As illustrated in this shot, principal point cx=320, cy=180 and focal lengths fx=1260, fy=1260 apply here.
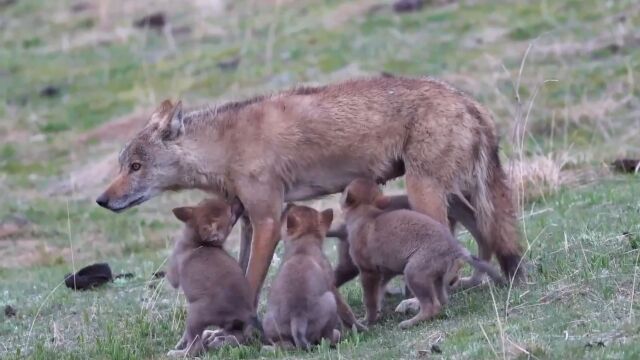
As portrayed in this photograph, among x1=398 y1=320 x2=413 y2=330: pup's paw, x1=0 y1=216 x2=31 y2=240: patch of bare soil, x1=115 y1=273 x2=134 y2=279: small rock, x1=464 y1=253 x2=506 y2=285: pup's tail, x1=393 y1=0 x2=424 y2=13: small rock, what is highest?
x1=464 y1=253 x2=506 y2=285: pup's tail

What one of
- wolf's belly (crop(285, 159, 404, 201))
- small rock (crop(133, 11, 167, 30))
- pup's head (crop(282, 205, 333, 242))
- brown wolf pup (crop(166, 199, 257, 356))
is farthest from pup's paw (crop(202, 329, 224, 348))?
small rock (crop(133, 11, 167, 30))

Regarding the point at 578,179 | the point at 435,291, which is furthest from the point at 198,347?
the point at 578,179

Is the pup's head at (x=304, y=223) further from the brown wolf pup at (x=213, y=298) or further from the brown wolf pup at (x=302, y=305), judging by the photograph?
the brown wolf pup at (x=213, y=298)

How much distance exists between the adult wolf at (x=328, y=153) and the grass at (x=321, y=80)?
0.77 meters

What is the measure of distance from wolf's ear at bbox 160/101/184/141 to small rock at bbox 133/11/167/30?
20.2 meters

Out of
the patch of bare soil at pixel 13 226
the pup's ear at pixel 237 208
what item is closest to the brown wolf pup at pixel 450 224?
the pup's ear at pixel 237 208

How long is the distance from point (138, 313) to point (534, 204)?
525 centimetres

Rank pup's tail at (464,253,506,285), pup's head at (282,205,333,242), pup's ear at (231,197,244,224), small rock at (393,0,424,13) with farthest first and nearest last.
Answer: small rock at (393,0,424,13)
pup's ear at (231,197,244,224)
pup's head at (282,205,333,242)
pup's tail at (464,253,506,285)

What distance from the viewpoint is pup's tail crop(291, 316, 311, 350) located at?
27.0 feet

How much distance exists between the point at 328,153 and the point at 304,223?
3.39ft

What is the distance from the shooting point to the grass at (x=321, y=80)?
Result: 27.8 ft

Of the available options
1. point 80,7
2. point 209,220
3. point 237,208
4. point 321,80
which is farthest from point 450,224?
point 80,7

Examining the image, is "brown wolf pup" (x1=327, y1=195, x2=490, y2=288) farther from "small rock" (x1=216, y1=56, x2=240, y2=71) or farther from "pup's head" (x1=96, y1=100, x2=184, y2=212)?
"small rock" (x1=216, y1=56, x2=240, y2=71)

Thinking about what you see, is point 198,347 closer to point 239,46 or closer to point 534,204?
point 534,204
